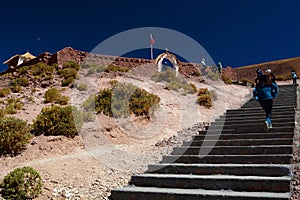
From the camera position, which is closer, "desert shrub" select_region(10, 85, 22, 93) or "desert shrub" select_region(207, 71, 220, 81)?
"desert shrub" select_region(10, 85, 22, 93)

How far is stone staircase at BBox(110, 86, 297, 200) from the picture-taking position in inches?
183

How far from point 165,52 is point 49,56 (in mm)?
11623

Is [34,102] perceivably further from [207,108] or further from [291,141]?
[291,141]

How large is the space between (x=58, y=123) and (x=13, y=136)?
161cm

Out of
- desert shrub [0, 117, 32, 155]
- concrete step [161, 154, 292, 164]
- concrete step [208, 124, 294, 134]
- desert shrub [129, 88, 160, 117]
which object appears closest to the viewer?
concrete step [161, 154, 292, 164]

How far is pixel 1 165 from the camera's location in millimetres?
6617

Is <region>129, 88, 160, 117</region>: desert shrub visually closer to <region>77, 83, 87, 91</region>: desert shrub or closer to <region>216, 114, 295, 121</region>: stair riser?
<region>216, 114, 295, 121</region>: stair riser

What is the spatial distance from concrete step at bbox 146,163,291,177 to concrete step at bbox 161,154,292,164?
0.45 meters

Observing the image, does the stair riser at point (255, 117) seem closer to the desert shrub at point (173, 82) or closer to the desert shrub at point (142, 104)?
the desert shrub at point (142, 104)

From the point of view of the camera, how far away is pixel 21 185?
4.96 meters

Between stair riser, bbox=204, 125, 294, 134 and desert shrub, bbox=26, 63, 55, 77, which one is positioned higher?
desert shrub, bbox=26, 63, 55, 77

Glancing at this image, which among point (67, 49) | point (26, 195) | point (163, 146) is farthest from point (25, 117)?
point (67, 49)

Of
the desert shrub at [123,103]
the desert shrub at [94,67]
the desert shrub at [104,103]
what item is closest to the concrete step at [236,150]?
the desert shrub at [123,103]

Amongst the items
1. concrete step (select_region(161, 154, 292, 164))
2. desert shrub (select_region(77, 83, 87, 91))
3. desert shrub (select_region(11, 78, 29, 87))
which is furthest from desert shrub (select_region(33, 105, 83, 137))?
desert shrub (select_region(11, 78, 29, 87))
